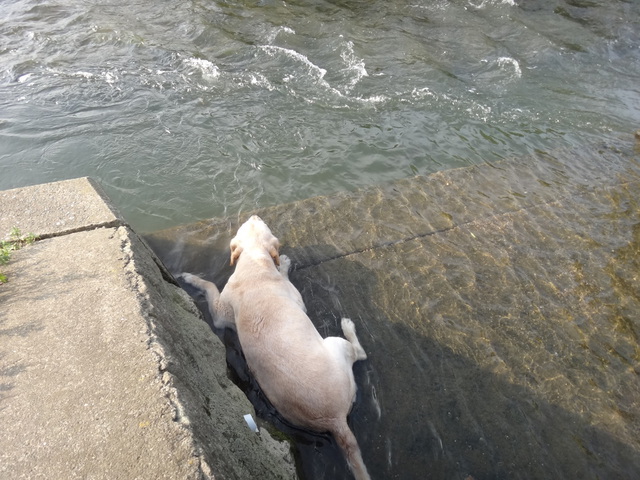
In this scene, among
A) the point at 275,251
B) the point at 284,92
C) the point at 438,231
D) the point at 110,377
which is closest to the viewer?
the point at 110,377

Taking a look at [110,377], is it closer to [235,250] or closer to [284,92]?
[235,250]

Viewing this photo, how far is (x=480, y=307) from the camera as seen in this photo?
15.7 ft

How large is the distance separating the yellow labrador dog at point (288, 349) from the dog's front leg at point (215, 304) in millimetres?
10

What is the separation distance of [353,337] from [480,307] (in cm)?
141

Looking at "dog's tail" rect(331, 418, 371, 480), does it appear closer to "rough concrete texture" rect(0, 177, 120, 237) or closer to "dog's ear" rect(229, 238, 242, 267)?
"dog's ear" rect(229, 238, 242, 267)

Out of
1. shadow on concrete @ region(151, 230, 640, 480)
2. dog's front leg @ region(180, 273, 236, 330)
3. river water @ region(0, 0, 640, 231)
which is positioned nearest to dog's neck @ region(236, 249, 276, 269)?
dog's front leg @ region(180, 273, 236, 330)

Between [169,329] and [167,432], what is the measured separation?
37.2 inches

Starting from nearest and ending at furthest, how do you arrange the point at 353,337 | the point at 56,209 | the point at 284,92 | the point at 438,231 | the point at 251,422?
the point at 251,422 → the point at 56,209 → the point at 353,337 → the point at 438,231 → the point at 284,92

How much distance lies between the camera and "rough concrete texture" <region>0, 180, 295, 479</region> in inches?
91.0

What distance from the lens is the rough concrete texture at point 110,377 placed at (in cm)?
231

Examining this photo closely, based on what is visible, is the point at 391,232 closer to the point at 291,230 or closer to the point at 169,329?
the point at 291,230

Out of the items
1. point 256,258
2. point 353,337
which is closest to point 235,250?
point 256,258

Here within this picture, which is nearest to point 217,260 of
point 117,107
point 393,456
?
point 393,456

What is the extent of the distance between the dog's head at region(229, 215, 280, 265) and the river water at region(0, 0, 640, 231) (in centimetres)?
111
